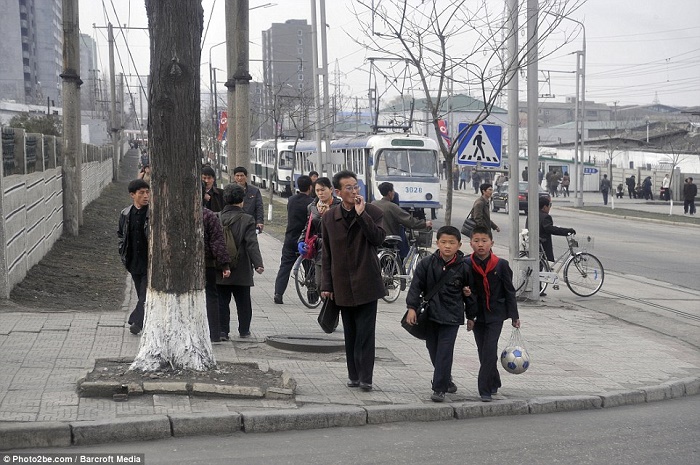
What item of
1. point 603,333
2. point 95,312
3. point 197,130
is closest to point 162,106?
point 197,130

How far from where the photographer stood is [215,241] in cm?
962

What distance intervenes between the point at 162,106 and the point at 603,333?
7147mm

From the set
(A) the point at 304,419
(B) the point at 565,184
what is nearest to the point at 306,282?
(A) the point at 304,419

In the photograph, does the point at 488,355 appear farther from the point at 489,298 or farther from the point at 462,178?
the point at 462,178

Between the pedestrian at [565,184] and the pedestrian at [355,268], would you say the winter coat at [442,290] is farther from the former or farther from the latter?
the pedestrian at [565,184]

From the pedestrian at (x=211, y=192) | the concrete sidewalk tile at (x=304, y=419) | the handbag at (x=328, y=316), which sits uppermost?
the pedestrian at (x=211, y=192)

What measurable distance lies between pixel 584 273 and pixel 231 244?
7916mm

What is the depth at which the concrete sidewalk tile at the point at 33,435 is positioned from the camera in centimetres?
618

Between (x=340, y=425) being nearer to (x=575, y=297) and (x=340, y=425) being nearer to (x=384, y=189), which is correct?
(x=384, y=189)

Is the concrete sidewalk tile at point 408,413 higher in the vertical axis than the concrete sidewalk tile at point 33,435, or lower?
lower

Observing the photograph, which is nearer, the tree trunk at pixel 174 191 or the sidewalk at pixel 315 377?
the sidewalk at pixel 315 377

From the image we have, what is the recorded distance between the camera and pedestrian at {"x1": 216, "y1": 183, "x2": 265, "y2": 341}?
400 inches

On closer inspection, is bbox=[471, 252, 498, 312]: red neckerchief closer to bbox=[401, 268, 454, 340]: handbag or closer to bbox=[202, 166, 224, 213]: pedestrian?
bbox=[401, 268, 454, 340]: handbag

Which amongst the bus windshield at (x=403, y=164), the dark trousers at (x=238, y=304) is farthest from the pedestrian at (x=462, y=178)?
the dark trousers at (x=238, y=304)
